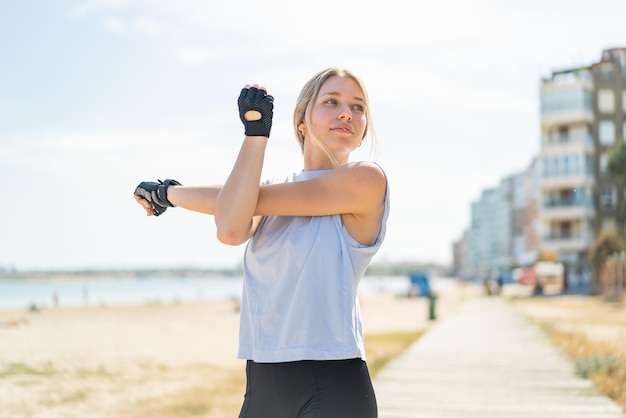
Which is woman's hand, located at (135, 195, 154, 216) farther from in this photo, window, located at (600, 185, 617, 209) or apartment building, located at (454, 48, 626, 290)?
window, located at (600, 185, 617, 209)

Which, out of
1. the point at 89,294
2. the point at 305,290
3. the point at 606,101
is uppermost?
the point at 606,101

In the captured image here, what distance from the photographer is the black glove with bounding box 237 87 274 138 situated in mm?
1997

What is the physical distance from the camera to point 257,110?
1997mm

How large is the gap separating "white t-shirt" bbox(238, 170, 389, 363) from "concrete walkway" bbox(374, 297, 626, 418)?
3.97 metres

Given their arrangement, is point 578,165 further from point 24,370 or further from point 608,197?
point 24,370

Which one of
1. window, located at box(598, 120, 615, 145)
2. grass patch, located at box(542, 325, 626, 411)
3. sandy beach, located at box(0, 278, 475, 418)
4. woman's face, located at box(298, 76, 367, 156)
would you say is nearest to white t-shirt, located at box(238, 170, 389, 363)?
woman's face, located at box(298, 76, 367, 156)

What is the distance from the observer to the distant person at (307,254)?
1981 millimetres

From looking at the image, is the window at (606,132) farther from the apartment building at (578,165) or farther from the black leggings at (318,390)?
the black leggings at (318,390)

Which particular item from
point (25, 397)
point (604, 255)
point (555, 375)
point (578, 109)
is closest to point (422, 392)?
point (555, 375)

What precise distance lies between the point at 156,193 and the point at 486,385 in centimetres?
587

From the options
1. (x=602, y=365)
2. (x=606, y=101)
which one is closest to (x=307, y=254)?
(x=602, y=365)

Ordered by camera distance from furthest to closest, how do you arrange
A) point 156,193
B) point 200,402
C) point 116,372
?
point 116,372 < point 200,402 < point 156,193

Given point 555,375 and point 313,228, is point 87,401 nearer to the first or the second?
point 555,375

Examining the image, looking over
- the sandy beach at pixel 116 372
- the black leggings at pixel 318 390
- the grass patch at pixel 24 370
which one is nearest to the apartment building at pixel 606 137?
the sandy beach at pixel 116 372
